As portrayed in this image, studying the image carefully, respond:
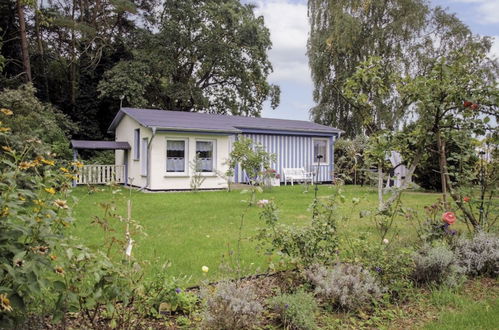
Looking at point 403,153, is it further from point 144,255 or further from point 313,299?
point 144,255

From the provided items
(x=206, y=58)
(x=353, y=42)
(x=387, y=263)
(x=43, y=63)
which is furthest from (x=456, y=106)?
(x=43, y=63)

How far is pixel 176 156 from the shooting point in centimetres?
1491

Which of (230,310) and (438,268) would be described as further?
(438,268)

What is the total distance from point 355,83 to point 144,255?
3882 millimetres

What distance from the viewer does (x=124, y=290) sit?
2.27 meters

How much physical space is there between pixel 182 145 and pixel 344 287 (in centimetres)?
1250

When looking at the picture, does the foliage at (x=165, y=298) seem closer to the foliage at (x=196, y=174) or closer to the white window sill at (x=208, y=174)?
the foliage at (x=196, y=174)

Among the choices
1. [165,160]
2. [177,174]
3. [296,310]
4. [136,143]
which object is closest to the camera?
[296,310]

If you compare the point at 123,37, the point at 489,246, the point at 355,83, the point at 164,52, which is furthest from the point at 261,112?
the point at 489,246

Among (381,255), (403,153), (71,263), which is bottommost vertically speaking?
(381,255)

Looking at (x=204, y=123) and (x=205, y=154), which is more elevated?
(x=204, y=123)

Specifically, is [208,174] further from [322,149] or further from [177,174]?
[322,149]

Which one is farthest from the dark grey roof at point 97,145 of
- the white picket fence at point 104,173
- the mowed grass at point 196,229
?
the mowed grass at point 196,229

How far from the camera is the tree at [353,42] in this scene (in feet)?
77.8
